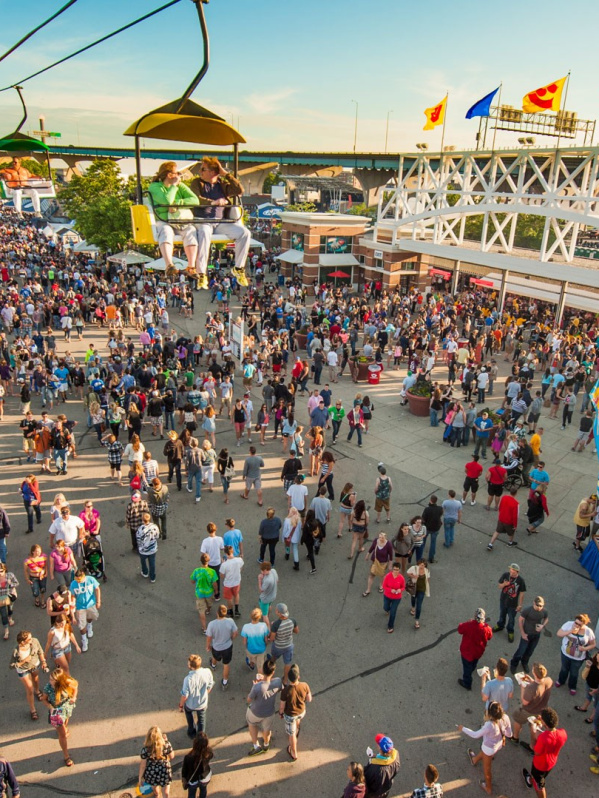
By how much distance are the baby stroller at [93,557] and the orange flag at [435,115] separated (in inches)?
1109

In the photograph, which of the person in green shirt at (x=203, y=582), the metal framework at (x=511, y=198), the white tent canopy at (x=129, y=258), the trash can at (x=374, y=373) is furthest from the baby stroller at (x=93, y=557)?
the white tent canopy at (x=129, y=258)

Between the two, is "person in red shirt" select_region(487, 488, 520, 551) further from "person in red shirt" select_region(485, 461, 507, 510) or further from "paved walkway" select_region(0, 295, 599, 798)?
"person in red shirt" select_region(485, 461, 507, 510)

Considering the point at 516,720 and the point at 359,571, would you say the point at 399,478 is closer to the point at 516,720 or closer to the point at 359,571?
the point at 359,571

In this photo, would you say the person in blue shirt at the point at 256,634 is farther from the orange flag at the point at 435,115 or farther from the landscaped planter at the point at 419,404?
the orange flag at the point at 435,115

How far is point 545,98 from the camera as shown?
21547 millimetres

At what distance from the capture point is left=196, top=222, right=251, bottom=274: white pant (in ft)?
23.0

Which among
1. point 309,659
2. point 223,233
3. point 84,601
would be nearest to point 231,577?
point 309,659

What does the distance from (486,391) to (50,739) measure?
1476 cm

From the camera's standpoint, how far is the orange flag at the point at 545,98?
21.0 metres

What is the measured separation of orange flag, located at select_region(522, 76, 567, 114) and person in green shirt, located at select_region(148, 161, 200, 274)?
20245 mm

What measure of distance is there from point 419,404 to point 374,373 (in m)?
2.87

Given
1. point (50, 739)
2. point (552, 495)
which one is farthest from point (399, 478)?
point (50, 739)

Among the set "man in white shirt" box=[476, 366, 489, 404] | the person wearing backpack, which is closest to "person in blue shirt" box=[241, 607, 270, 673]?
the person wearing backpack

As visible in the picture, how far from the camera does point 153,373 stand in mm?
14930
